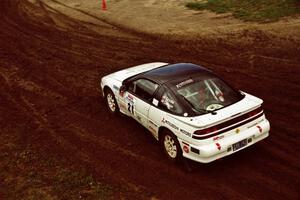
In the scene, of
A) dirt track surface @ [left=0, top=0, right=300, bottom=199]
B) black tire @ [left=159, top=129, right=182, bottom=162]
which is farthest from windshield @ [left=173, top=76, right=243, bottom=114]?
dirt track surface @ [left=0, top=0, right=300, bottom=199]

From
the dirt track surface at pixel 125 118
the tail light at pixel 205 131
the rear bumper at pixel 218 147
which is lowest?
the dirt track surface at pixel 125 118

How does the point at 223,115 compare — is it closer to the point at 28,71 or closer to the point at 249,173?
the point at 249,173

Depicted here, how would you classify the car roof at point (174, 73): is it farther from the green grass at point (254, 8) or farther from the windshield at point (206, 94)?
the green grass at point (254, 8)

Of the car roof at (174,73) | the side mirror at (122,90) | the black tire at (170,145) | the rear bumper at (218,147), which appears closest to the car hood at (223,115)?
the rear bumper at (218,147)

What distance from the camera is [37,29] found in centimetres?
1881

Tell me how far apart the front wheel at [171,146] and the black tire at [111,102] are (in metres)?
2.24

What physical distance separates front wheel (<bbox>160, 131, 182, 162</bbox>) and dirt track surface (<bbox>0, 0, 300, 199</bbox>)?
0.60ft

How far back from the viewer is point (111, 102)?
34.2 feet

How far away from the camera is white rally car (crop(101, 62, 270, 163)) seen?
7.39m

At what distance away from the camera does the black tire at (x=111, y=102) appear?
10219 millimetres

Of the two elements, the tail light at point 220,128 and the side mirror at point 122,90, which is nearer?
the tail light at point 220,128

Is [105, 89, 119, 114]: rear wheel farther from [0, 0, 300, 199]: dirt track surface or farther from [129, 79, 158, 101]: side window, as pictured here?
[129, 79, 158, 101]: side window

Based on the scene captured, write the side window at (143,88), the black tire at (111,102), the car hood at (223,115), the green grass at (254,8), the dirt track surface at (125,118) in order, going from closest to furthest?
the car hood at (223,115) < the dirt track surface at (125,118) < the side window at (143,88) < the black tire at (111,102) < the green grass at (254,8)

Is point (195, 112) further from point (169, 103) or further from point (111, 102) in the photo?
point (111, 102)
